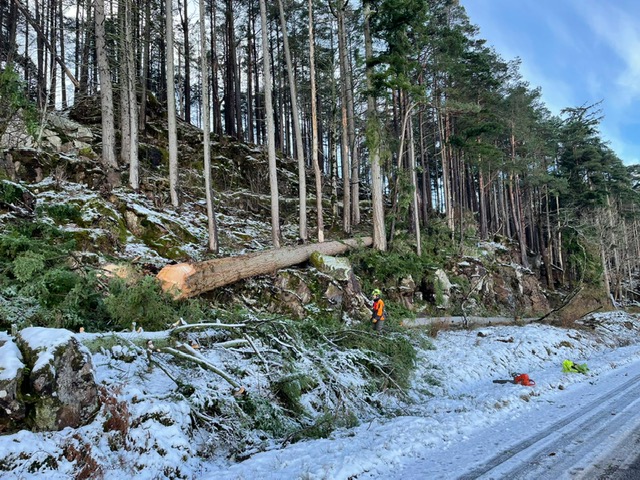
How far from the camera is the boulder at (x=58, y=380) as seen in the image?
3344mm

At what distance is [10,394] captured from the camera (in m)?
3.23

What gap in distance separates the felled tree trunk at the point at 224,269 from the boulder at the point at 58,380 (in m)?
3.62

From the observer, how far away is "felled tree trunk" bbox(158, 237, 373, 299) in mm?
7711

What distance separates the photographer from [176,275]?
773 cm

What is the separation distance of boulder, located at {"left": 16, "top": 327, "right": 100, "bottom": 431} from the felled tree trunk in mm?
3618

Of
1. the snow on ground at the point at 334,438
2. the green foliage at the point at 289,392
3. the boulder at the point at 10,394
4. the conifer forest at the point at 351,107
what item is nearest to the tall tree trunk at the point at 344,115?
the conifer forest at the point at 351,107

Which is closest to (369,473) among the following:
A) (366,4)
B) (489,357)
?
(489,357)

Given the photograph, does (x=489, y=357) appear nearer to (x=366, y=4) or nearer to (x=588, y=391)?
(x=588, y=391)

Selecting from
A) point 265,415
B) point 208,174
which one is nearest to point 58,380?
point 265,415

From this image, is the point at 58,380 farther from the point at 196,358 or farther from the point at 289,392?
the point at 289,392

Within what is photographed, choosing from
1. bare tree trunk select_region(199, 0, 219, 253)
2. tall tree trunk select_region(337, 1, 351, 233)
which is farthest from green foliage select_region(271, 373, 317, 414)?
tall tree trunk select_region(337, 1, 351, 233)

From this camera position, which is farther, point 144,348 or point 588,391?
point 588,391

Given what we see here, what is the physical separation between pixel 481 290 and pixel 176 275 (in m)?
15.9

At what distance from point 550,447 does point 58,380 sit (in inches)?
223
